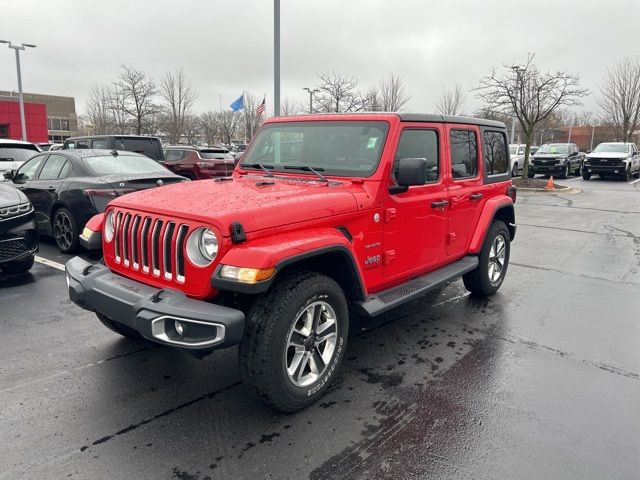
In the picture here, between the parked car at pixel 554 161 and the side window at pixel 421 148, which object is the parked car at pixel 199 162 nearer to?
the side window at pixel 421 148

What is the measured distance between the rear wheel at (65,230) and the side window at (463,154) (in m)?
5.32

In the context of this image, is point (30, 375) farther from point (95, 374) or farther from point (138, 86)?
point (138, 86)

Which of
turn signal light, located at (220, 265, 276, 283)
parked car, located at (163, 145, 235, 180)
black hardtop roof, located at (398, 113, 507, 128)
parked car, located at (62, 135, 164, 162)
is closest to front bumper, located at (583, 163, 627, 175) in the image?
parked car, located at (163, 145, 235, 180)

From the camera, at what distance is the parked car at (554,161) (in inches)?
953

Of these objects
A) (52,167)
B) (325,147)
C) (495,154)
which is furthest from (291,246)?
(52,167)

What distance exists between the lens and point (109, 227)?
3.53 metres

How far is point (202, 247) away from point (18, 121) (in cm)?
4725

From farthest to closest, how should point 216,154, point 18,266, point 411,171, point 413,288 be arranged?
point 216,154
point 18,266
point 413,288
point 411,171

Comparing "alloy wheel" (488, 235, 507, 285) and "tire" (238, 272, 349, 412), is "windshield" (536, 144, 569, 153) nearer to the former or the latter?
"alloy wheel" (488, 235, 507, 285)

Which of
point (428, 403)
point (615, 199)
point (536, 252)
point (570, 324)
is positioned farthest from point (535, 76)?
point (428, 403)

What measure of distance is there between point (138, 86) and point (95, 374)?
29324 mm

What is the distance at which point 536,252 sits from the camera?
8.12m

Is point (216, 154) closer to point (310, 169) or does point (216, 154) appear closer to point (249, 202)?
point (310, 169)

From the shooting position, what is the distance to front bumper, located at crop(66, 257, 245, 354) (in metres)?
2.59
